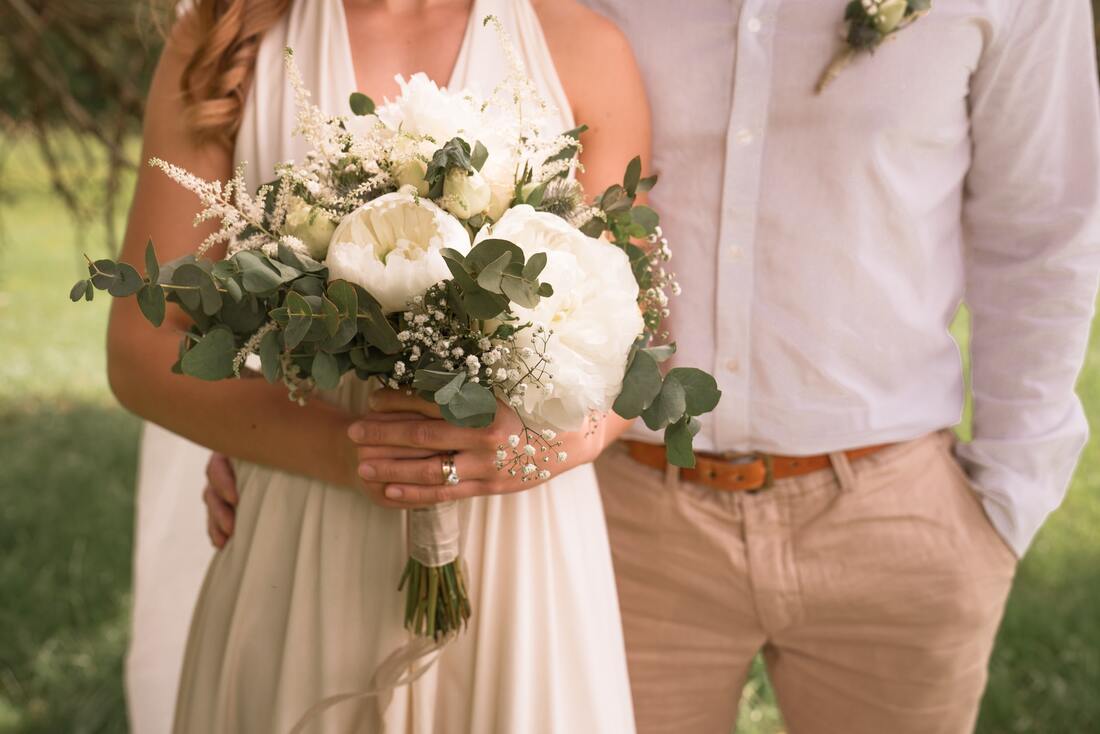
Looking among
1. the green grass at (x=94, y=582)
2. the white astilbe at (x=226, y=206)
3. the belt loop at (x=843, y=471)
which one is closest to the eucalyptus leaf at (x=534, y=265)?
the white astilbe at (x=226, y=206)

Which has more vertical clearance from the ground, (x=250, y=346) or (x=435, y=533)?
(x=250, y=346)

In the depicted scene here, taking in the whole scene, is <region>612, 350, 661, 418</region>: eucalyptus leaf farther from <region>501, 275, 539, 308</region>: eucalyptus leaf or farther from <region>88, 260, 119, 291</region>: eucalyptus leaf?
<region>88, 260, 119, 291</region>: eucalyptus leaf

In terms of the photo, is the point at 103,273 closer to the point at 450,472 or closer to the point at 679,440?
the point at 450,472

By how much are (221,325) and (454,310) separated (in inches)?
14.8

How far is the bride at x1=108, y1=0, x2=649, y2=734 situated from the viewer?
2025mm

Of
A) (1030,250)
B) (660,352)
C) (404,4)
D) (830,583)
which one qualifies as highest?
(404,4)

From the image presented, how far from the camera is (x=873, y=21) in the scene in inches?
85.0

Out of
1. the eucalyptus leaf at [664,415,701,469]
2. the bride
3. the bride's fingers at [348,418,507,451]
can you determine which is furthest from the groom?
the eucalyptus leaf at [664,415,701,469]

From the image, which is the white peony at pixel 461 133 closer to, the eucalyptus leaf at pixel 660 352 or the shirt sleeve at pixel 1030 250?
the eucalyptus leaf at pixel 660 352

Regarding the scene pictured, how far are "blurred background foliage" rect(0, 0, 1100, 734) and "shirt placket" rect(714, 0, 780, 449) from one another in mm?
1224

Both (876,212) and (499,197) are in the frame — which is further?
(876,212)

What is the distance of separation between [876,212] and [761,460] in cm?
60

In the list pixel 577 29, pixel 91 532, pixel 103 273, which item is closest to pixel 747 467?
pixel 577 29

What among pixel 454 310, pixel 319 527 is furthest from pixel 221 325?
pixel 319 527
